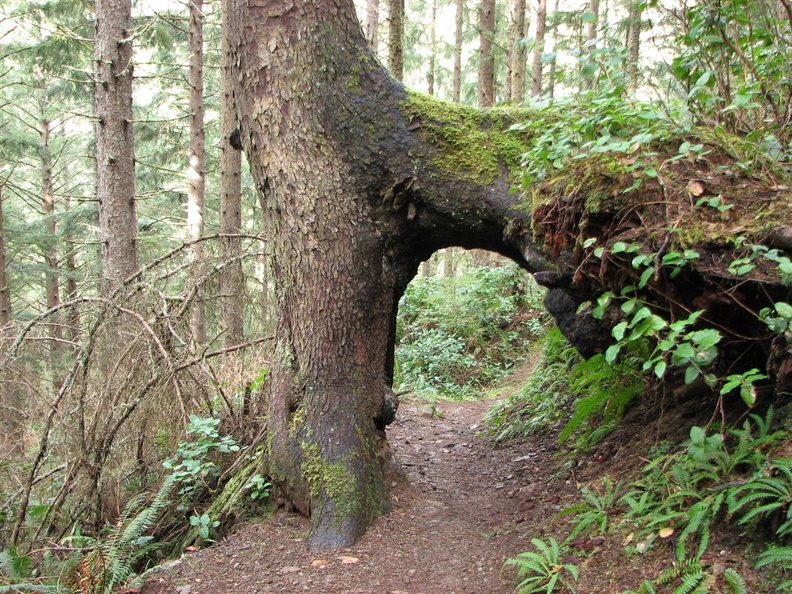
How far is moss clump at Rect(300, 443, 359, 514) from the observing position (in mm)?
4055

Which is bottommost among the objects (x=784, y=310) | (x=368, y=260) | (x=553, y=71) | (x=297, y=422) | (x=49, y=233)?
(x=297, y=422)

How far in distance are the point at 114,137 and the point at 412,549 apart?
27.2 ft

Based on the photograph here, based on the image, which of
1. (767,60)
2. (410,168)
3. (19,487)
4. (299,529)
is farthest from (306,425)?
(767,60)

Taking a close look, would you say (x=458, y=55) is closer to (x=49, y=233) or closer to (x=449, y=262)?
(x=449, y=262)

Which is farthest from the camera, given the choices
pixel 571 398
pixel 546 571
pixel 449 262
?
pixel 449 262

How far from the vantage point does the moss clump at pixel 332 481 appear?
4.05 meters

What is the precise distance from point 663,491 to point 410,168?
9.23 ft

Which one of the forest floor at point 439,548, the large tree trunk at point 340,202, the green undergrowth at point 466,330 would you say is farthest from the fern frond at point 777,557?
the green undergrowth at point 466,330

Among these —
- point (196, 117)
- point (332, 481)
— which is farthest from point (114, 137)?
point (332, 481)

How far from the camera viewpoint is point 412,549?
3902 millimetres

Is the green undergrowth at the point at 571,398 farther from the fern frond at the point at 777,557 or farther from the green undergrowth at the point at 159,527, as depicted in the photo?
the green undergrowth at the point at 159,527

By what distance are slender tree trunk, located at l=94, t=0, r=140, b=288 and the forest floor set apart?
6169 millimetres

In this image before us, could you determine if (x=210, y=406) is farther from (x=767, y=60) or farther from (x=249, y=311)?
(x=767, y=60)

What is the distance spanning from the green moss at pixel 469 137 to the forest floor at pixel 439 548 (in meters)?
2.35
